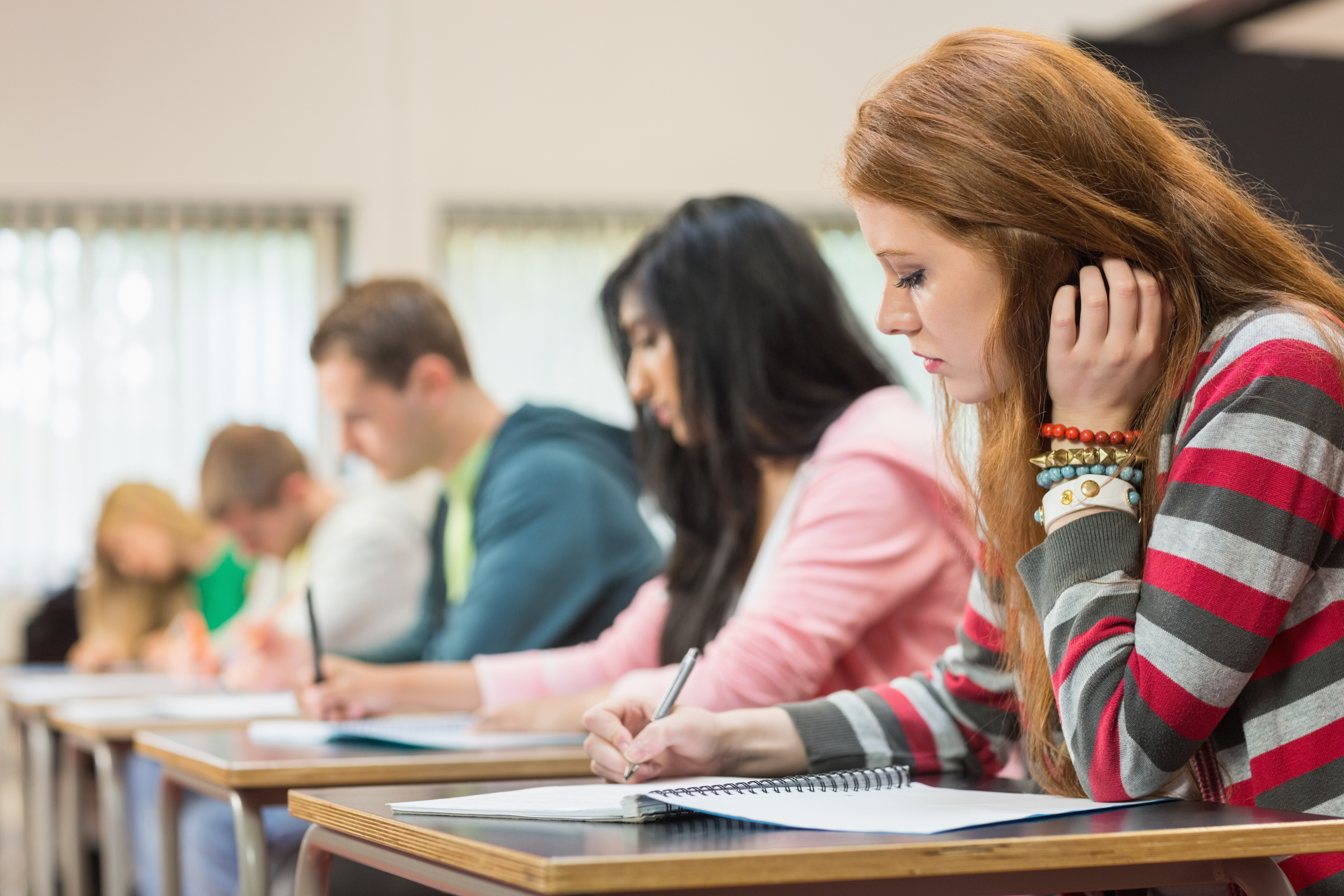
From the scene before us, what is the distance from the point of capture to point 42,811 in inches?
104

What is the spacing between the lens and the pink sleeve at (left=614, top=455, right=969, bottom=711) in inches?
56.6

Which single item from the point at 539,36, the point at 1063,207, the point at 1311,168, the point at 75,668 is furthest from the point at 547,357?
the point at 1063,207

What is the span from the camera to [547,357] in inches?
200

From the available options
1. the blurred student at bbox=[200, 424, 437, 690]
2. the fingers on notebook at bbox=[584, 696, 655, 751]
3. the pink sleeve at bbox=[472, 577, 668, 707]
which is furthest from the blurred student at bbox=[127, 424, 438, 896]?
the fingers on notebook at bbox=[584, 696, 655, 751]

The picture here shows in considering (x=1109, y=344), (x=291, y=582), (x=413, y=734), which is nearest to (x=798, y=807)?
(x=1109, y=344)

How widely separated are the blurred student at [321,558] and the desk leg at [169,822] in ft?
2.45

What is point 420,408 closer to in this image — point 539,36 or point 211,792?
point 211,792

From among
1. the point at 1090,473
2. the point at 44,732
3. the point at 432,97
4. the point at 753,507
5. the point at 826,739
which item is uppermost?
the point at 432,97

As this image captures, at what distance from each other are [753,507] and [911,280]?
75cm

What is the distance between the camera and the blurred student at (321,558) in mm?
2537

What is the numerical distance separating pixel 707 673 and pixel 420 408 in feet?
3.99

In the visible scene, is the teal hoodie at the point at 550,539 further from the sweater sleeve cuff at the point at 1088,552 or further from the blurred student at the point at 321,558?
the sweater sleeve cuff at the point at 1088,552

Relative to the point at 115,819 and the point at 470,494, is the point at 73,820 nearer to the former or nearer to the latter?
the point at 115,819

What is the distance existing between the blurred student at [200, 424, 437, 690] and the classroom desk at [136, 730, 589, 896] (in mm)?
959
